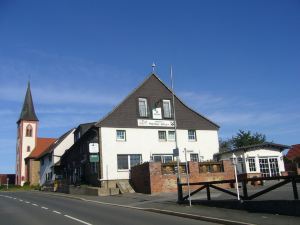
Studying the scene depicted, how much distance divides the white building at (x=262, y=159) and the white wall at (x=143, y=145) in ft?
15.4

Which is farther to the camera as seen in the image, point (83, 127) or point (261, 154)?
point (83, 127)

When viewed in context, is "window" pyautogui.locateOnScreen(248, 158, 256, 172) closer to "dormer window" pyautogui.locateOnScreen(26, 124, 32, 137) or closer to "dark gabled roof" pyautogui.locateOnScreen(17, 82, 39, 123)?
"dormer window" pyautogui.locateOnScreen(26, 124, 32, 137)

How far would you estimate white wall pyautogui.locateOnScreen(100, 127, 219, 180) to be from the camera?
1517 inches

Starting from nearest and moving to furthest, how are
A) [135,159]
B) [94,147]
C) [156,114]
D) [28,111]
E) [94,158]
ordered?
[94,158], [94,147], [135,159], [156,114], [28,111]

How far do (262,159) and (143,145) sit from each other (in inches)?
451

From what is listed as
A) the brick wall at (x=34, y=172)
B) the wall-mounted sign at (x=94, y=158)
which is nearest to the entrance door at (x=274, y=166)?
the wall-mounted sign at (x=94, y=158)

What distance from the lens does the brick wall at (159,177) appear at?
3222cm

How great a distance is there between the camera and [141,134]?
41.0m

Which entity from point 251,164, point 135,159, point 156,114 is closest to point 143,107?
point 156,114

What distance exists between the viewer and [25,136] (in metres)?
101

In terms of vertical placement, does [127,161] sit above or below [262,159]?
above

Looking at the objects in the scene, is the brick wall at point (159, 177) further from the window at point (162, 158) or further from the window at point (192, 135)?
the window at point (192, 135)

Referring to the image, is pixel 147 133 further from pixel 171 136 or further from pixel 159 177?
pixel 159 177

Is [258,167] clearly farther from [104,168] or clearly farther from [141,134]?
[104,168]
